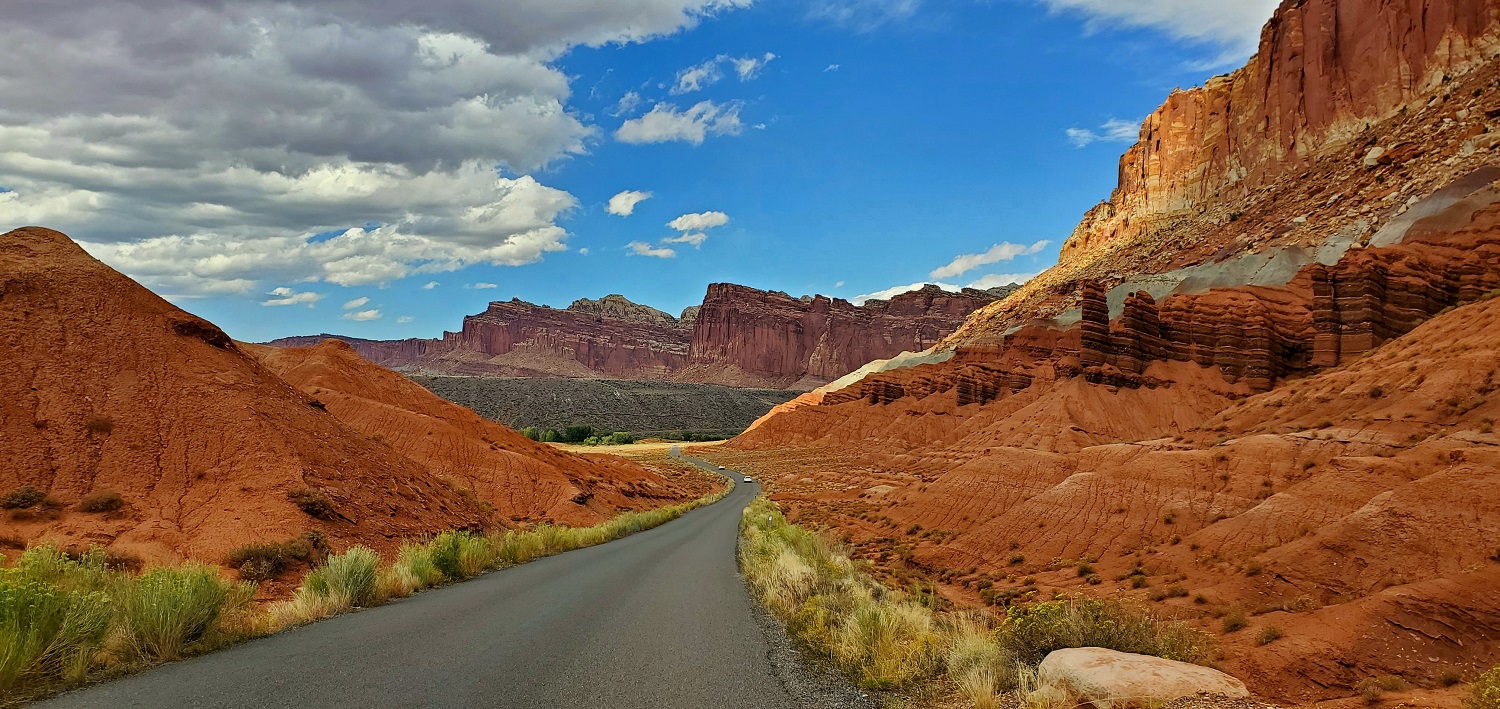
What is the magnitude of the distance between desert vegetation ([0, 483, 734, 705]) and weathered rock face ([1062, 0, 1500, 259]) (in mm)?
113521

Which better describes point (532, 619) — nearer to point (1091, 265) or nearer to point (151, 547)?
point (151, 547)

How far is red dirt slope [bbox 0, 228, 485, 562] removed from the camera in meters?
16.6

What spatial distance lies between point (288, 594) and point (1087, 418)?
53.2m

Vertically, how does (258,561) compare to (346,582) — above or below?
below

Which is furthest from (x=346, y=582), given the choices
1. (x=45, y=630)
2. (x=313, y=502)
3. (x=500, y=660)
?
(x=313, y=502)

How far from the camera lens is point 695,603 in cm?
1348

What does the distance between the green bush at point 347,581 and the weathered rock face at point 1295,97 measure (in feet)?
371

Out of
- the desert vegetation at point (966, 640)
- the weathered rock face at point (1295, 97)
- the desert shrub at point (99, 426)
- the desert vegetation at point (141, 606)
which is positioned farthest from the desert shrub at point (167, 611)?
the weathered rock face at point (1295, 97)

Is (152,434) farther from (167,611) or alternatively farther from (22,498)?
(167,611)

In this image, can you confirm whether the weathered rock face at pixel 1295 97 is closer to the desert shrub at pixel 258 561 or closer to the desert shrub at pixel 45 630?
the desert shrub at pixel 258 561

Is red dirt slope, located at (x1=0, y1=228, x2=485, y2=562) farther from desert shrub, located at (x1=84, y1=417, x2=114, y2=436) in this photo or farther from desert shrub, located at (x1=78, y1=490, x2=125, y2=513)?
desert shrub, located at (x1=78, y1=490, x2=125, y2=513)

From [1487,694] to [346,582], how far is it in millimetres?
14945

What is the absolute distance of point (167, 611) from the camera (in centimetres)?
895

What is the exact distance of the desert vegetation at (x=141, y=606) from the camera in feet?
24.5
